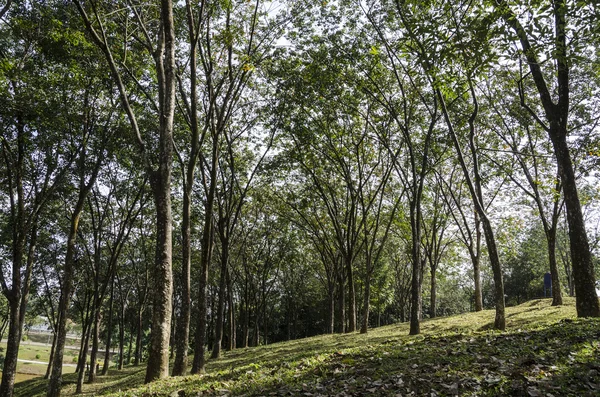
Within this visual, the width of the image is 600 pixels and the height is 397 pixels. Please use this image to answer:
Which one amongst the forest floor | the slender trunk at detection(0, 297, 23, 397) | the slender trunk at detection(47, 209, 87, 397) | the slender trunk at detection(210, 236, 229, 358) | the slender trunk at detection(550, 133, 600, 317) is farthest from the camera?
the slender trunk at detection(210, 236, 229, 358)

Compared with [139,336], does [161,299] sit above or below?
above

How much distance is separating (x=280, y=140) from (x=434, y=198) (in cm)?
1333

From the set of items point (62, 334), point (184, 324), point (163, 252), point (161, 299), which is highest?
point (163, 252)

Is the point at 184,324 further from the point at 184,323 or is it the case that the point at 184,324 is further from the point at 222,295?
the point at 222,295

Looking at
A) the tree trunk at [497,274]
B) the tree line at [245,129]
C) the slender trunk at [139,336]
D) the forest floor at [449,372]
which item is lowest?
the slender trunk at [139,336]

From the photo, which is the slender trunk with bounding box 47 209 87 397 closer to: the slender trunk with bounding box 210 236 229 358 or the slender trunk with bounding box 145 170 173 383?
the slender trunk with bounding box 210 236 229 358

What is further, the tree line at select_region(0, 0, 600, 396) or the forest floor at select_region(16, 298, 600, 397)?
the tree line at select_region(0, 0, 600, 396)

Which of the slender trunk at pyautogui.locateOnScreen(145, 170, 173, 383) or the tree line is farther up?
the tree line

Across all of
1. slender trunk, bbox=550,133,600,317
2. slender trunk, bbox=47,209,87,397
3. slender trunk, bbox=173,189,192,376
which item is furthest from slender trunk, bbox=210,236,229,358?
slender trunk, bbox=550,133,600,317

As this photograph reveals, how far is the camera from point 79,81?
14414 millimetres

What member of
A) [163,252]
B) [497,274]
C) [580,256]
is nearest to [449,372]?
[580,256]

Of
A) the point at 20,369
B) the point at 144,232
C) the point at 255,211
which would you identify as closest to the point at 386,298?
the point at 255,211

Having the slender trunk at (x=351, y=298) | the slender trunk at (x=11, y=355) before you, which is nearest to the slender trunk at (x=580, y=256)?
the slender trunk at (x=351, y=298)

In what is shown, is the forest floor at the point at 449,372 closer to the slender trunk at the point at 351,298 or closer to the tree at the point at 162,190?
the tree at the point at 162,190
